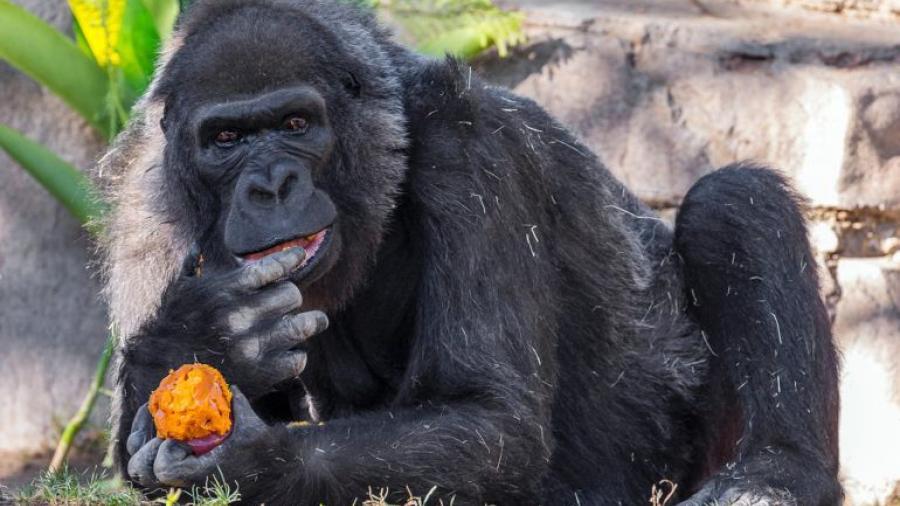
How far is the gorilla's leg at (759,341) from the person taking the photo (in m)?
5.45

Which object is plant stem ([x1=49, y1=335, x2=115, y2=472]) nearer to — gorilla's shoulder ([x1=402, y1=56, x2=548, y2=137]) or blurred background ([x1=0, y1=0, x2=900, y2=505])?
blurred background ([x1=0, y1=0, x2=900, y2=505])

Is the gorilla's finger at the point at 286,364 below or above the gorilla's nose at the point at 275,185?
below

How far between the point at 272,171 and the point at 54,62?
4.00m

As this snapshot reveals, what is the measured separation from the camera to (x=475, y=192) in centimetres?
512

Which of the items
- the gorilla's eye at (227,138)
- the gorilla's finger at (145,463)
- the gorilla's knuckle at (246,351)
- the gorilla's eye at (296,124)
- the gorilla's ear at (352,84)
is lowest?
the gorilla's finger at (145,463)

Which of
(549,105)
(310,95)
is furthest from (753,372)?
(549,105)

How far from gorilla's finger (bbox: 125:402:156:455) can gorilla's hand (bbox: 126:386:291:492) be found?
111 millimetres

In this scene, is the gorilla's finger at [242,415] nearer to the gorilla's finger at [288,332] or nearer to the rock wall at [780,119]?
the gorilla's finger at [288,332]

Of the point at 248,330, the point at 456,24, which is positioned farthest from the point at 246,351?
the point at 456,24

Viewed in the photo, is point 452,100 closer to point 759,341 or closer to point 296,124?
point 296,124

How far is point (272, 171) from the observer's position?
4703 mm

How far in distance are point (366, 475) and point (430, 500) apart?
256 millimetres

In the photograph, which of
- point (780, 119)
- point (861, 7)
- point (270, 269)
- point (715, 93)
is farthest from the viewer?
point (861, 7)

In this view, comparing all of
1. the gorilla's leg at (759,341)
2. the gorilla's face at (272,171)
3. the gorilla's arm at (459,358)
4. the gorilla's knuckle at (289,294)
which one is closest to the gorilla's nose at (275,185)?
the gorilla's face at (272,171)
